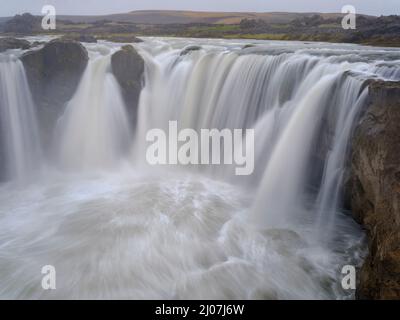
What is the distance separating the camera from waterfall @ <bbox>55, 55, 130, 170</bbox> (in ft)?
46.7

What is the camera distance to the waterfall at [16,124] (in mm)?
13031

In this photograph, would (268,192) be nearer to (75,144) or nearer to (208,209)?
(208,209)

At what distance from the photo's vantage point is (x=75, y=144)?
1437 cm

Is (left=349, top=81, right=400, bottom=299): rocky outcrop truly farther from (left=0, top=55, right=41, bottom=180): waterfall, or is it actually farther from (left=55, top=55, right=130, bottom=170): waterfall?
(left=0, top=55, right=41, bottom=180): waterfall

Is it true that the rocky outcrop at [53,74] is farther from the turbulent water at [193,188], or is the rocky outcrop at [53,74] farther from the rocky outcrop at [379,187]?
the rocky outcrop at [379,187]

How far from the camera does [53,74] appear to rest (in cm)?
1444

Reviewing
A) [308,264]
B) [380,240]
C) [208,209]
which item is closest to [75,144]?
[208,209]

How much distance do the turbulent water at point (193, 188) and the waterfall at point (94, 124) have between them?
0.04m

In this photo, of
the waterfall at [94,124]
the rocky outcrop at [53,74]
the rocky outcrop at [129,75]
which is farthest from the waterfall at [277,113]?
the rocky outcrop at [53,74]

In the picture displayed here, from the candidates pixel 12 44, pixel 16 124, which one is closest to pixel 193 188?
pixel 16 124

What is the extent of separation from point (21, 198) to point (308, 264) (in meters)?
8.55

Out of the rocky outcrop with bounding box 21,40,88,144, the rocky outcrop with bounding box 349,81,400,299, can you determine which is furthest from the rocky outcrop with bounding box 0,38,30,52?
the rocky outcrop with bounding box 349,81,400,299

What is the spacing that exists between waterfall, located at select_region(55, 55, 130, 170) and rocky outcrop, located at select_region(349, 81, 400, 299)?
886 centimetres

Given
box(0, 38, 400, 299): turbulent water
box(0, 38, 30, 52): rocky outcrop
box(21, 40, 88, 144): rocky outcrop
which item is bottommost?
box(0, 38, 400, 299): turbulent water
